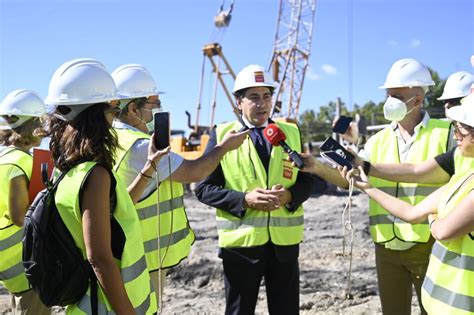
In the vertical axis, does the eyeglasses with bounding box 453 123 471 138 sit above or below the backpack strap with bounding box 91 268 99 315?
above

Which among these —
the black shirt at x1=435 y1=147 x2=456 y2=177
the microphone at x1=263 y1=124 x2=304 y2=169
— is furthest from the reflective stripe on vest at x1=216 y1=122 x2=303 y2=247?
the black shirt at x1=435 y1=147 x2=456 y2=177

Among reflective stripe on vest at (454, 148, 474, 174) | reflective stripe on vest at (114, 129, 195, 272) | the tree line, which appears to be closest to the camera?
reflective stripe on vest at (114, 129, 195, 272)

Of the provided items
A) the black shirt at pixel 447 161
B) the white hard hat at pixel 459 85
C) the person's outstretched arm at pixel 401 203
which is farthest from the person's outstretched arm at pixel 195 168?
the white hard hat at pixel 459 85

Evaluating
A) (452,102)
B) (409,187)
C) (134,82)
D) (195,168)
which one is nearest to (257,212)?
(195,168)

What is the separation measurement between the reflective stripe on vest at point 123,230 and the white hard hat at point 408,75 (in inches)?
98.2

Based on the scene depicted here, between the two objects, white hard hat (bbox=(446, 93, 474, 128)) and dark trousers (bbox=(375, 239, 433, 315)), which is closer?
white hard hat (bbox=(446, 93, 474, 128))

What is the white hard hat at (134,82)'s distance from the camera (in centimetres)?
325

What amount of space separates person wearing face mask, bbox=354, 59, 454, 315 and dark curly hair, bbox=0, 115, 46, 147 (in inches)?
97.4

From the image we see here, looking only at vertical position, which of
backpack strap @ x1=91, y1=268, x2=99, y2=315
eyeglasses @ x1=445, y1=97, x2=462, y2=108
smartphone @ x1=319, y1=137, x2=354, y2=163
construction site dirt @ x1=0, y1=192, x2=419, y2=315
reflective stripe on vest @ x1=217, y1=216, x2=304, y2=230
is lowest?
construction site dirt @ x1=0, y1=192, x2=419, y2=315

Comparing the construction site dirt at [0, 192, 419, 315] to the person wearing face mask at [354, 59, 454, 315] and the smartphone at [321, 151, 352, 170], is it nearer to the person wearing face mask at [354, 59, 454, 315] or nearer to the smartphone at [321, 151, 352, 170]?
the person wearing face mask at [354, 59, 454, 315]

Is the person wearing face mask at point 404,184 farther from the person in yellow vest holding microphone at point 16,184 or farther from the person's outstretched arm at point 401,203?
the person in yellow vest holding microphone at point 16,184

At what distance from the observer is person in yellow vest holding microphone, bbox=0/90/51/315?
11.0ft

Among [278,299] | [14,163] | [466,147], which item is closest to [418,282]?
[278,299]

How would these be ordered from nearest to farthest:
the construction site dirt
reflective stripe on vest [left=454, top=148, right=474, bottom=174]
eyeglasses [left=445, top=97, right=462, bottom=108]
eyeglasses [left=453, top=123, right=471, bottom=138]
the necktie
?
eyeglasses [left=453, top=123, right=471, bottom=138] < reflective stripe on vest [left=454, top=148, right=474, bottom=174] < the necktie < eyeglasses [left=445, top=97, right=462, bottom=108] < the construction site dirt
